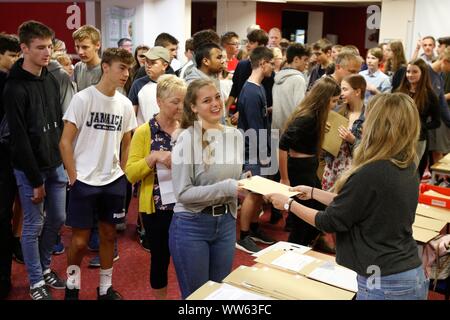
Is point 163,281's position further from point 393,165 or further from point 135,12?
point 135,12

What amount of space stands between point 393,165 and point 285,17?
13.3m

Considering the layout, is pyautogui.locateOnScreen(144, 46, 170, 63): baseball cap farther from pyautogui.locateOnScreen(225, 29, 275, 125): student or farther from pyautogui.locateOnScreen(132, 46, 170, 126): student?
pyautogui.locateOnScreen(225, 29, 275, 125): student

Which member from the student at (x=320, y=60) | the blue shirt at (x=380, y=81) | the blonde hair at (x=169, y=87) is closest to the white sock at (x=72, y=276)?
the blonde hair at (x=169, y=87)

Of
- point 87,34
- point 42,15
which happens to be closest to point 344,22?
point 42,15

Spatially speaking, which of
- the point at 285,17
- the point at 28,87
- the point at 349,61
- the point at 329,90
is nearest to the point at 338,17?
the point at 285,17

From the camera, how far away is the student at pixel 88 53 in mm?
4336

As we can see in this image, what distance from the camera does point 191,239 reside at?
2.36 meters

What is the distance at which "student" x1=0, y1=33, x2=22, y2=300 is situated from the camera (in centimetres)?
319

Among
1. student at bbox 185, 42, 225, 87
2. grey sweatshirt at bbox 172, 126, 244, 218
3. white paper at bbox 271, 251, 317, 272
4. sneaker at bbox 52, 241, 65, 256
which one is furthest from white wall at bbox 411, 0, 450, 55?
grey sweatshirt at bbox 172, 126, 244, 218

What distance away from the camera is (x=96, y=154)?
304cm

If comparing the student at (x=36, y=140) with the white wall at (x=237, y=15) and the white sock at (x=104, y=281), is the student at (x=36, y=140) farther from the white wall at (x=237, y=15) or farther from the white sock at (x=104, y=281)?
the white wall at (x=237, y=15)

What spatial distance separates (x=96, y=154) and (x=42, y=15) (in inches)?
409

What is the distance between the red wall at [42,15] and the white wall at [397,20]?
6814 millimetres
